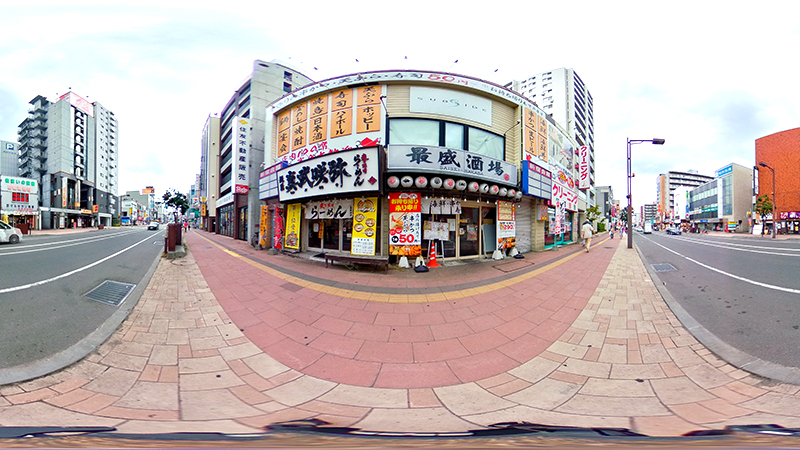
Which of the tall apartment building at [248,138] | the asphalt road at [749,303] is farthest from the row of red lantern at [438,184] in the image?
the tall apartment building at [248,138]

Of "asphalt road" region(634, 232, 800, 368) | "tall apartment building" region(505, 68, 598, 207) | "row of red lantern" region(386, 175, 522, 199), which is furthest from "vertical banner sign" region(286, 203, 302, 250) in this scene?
"tall apartment building" region(505, 68, 598, 207)

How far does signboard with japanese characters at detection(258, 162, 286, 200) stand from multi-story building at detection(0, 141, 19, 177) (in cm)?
7174

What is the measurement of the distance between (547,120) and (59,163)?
68.1 meters

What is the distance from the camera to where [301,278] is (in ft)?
23.2

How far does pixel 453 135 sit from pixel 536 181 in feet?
15.5

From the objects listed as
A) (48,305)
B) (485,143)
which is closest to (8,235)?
(48,305)

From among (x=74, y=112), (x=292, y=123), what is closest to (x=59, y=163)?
(x=74, y=112)

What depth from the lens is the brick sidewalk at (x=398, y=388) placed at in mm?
2299

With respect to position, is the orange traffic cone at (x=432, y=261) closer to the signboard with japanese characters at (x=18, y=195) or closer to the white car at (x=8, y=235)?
the white car at (x=8, y=235)

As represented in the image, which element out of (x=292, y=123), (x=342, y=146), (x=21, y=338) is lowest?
(x=21, y=338)

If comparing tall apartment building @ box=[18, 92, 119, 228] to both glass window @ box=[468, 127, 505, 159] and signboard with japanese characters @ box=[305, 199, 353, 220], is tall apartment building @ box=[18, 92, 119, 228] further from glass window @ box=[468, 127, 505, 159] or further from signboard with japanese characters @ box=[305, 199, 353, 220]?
glass window @ box=[468, 127, 505, 159]

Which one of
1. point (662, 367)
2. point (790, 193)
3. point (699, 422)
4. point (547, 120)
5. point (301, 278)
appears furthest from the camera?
point (790, 193)

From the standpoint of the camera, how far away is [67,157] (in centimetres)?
4525

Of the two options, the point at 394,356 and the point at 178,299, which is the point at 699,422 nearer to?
the point at 394,356
